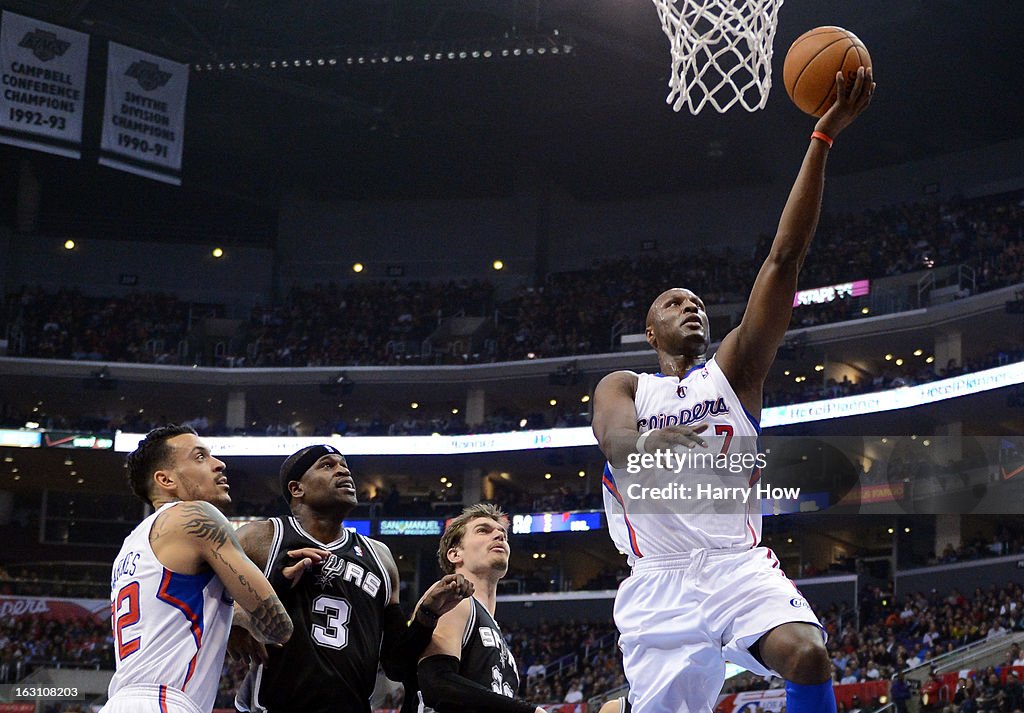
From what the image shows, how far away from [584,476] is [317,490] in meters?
31.2

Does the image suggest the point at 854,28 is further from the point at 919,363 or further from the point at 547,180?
the point at 547,180

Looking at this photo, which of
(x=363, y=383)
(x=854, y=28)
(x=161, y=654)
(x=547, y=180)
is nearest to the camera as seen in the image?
(x=161, y=654)

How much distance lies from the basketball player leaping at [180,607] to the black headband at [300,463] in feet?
3.03

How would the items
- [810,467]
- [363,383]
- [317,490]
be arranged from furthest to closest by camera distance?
[363,383] → [810,467] → [317,490]

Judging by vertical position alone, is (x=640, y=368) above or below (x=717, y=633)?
above

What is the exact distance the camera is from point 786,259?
499cm

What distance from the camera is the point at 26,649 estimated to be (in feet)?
94.8

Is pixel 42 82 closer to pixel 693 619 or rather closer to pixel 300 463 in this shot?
pixel 300 463

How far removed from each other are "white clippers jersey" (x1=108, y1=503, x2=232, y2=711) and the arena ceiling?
81.1ft

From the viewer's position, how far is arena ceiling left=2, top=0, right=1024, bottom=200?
29.1 meters

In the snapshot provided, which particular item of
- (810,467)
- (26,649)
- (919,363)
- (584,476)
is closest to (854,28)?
(919,363)

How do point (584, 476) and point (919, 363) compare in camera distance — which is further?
point (584, 476)

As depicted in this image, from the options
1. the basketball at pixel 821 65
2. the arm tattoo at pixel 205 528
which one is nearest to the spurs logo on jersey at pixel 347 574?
the arm tattoo at pixel 205 528

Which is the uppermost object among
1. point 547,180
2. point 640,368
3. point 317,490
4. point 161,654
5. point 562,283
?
point 547,180
